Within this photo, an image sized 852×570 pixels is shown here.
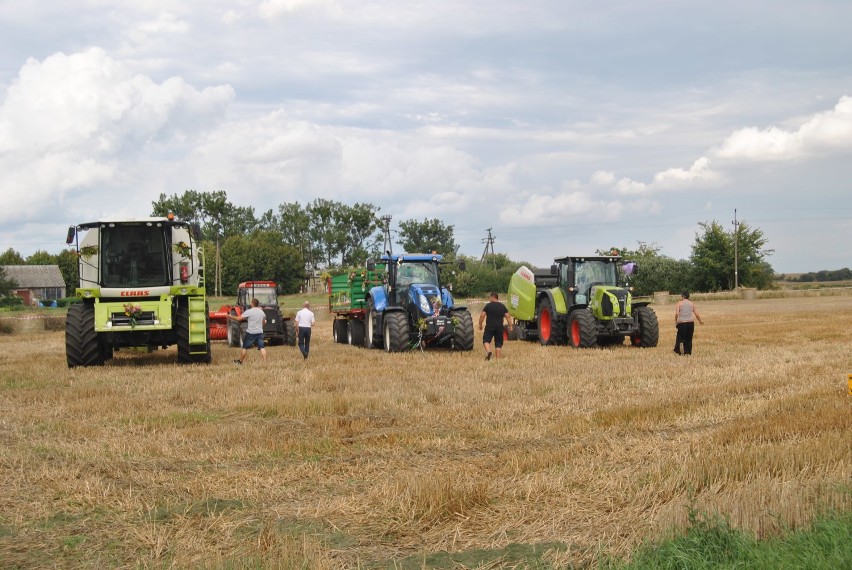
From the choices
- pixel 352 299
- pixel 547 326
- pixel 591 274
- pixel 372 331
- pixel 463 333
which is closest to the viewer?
pixel 463 333

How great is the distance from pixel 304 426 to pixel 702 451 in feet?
14.0

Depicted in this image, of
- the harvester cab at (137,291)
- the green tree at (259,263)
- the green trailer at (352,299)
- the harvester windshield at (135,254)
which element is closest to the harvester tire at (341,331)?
the green trailer at (352,299)

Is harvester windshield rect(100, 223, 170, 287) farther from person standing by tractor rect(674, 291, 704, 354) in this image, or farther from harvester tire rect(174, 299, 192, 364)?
person standing by tractor rect(674, 291, 704, 354)

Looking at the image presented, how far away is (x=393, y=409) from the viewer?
411 inches

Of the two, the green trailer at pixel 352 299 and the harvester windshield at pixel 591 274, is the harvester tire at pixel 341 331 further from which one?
the harvester windshield at pixel 591 274

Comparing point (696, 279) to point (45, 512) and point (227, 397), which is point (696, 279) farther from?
point (45, 512)

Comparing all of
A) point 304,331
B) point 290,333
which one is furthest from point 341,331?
point 304,331

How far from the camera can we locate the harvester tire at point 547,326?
20.4 meters

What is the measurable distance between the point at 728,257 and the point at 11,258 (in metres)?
76.5

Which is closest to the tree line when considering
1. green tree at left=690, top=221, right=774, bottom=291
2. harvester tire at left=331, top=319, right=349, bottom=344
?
green tree at left=690, top=221, right=774, bottom=291

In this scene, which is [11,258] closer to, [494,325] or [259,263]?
[259,263]

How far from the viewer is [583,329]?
1894 centimetres

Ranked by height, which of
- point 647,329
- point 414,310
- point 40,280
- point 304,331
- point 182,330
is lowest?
point 647,329

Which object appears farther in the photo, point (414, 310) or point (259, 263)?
point (259, 263)
